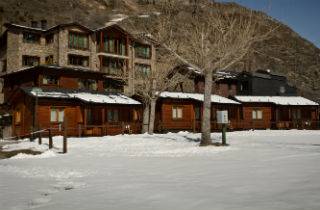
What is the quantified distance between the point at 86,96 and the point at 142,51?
24.9 metres

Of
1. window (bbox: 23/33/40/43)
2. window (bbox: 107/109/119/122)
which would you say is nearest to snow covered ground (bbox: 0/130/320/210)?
window (bbox: 107/109/119/122)

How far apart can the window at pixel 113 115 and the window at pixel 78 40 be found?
54.1 feet

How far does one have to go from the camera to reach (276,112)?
4834cm

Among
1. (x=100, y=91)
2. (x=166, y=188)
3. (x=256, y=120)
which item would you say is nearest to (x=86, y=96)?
(x=100, y=91)

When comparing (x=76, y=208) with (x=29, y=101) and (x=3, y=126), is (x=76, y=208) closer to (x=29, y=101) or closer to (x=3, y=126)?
(x=29, y=101)

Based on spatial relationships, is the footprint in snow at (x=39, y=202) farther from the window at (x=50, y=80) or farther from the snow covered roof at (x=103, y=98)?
the window at (x=50, y=80)

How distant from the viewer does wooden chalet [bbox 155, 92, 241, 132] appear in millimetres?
40281

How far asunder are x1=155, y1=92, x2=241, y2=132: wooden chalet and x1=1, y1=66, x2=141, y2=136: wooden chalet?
118 inches

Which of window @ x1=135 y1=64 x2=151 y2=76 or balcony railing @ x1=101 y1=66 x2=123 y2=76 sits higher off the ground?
window @ x1=135 y1=64 x2=151 y2=76

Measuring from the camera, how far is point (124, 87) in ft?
179

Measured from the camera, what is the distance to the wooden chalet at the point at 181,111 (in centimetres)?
4028

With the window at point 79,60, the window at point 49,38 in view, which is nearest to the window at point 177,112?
the window at point 79,60

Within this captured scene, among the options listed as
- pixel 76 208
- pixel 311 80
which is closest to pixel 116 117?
pixel 76 208

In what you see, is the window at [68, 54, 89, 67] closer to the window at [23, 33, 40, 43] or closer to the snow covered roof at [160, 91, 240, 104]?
the window at [23, 33, 40, 43]
